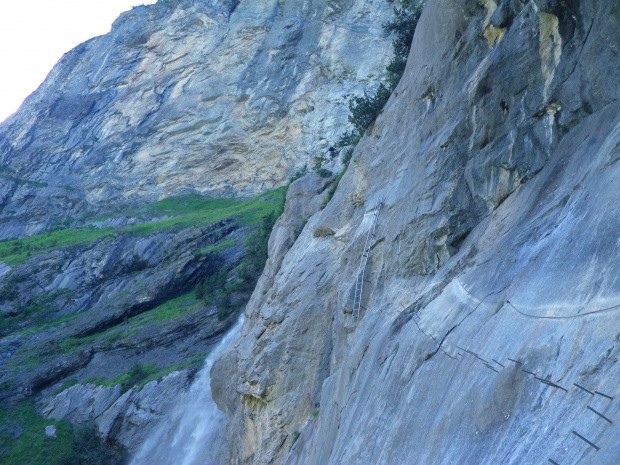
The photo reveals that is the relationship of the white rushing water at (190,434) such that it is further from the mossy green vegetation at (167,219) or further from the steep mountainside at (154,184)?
the mossy green vegetation at (167,219)

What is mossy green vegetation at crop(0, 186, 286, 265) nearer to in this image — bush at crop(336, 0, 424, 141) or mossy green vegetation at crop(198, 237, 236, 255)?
mossy green vegetation at crop(198, 237, 236, 255)

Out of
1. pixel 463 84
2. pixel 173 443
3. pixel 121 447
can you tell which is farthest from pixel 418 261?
pixel 121 447

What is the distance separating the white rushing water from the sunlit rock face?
40741 millimetres

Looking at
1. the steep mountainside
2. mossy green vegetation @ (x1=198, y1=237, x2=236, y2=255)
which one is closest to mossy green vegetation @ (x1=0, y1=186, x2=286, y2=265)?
the steep mountainside

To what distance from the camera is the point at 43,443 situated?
134 feet

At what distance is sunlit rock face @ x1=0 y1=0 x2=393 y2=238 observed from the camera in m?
80.1

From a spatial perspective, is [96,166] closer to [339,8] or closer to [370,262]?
[339,8]

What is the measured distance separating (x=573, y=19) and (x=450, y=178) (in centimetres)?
444

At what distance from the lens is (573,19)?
14766 mm

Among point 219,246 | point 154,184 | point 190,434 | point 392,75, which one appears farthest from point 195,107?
point 392,75

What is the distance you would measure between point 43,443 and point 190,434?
10.9m

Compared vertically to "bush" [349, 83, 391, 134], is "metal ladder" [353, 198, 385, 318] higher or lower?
lower

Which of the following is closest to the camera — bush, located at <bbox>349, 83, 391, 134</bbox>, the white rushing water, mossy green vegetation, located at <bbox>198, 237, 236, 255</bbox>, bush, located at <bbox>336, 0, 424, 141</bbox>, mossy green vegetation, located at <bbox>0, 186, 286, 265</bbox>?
bush, located at <bbox>349, 83, 391, 134</bbox>

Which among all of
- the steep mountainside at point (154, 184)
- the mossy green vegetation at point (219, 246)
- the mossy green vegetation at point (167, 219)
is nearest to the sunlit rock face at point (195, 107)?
the steep mountainside at point (154, 184)
